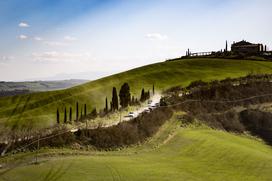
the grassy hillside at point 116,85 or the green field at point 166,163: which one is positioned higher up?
the grassy hillside at point 116,85

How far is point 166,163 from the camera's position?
3262 cm

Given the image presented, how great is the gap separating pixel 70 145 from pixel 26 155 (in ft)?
13.5

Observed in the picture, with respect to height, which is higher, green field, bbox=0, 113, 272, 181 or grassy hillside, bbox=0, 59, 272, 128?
grassy hillside, bbox=0, 59, 272, 128

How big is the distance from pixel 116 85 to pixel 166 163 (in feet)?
241

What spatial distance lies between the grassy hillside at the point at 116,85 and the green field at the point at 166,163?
169ft

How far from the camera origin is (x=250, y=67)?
107 metres

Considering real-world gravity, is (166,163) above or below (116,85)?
below

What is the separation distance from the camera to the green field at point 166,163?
28.1 metres

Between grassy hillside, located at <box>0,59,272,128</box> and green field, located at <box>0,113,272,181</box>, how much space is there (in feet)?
169

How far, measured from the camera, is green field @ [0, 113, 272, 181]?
92.1ft

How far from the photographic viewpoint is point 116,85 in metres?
105

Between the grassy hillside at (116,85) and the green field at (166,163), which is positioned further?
the grassy hillside at (116,85)

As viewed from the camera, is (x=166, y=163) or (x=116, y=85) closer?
(x=166, y=163)

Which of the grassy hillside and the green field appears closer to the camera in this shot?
the green field
